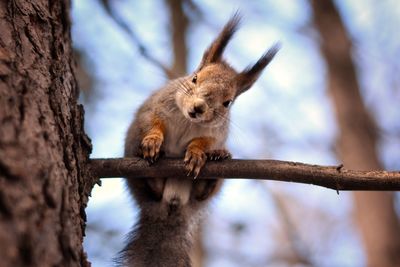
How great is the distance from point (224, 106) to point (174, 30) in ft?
8.69

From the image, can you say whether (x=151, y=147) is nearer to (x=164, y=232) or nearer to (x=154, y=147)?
(x=154, y=147)

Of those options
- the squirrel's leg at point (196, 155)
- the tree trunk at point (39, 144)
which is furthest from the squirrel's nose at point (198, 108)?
the tree trunk at point (39, 144)

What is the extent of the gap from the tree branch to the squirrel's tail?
360mm

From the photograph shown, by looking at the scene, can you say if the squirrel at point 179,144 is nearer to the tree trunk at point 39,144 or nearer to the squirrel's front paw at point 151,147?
the squirrel's front paw at point 151,147

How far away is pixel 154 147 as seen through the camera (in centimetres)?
189

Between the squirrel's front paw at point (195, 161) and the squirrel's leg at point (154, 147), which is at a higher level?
the squirrel's leg at point (154, 147)

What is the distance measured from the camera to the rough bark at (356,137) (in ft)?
11.5

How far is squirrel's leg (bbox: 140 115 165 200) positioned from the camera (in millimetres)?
1842

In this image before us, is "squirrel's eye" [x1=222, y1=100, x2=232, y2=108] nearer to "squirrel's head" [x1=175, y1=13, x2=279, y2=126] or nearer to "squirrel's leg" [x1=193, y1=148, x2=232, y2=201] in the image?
"squirrel's head" [x1=175, y1=13, x2=279, y2=126]

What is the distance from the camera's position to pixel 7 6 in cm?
147

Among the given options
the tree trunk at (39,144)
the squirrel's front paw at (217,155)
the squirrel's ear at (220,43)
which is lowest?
the tree trunk at (39,144)

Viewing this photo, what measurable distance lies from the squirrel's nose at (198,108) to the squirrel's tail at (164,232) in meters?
0.29

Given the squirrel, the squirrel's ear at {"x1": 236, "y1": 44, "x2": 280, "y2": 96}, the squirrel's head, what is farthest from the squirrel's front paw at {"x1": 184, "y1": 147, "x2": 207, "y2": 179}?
the squirrel's ear at {"x1": 236, "y1": 44, "x2": 280, "y2": 96}

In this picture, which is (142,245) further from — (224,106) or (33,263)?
(33,263)
